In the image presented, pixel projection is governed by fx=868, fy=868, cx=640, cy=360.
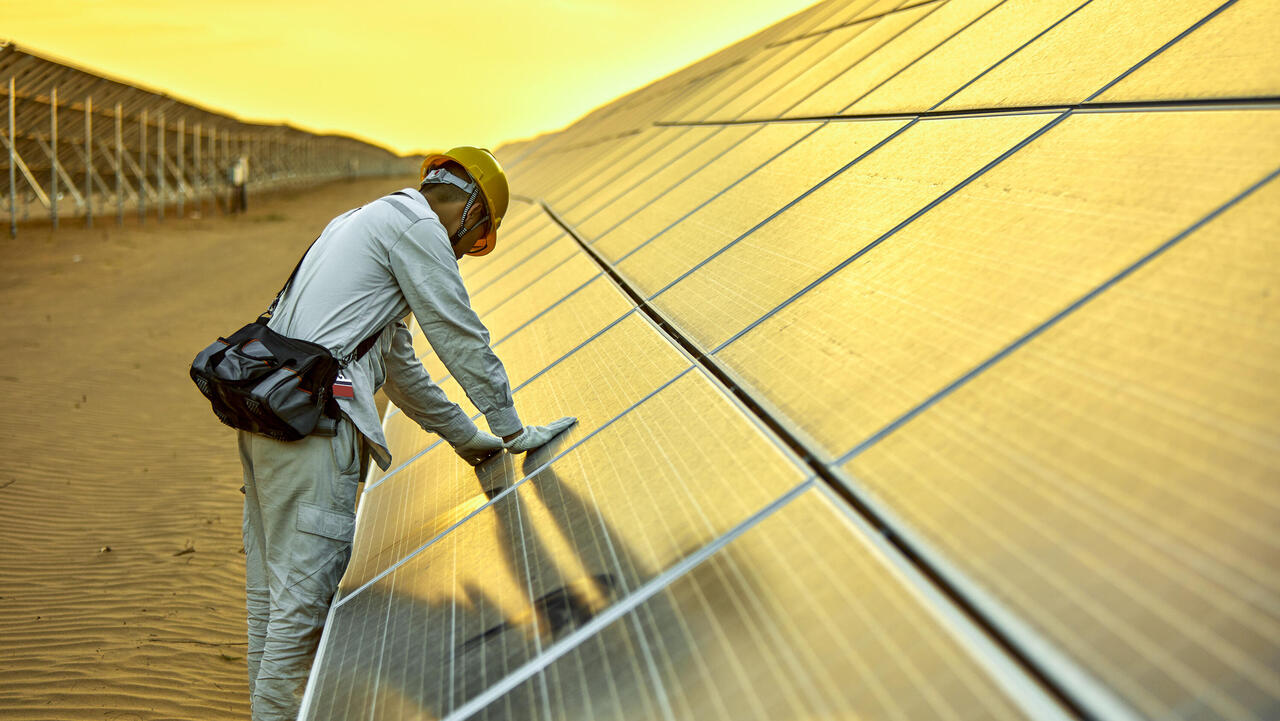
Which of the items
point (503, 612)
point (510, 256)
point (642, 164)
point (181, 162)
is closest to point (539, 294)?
point (510, 256)

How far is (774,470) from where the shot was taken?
7.00 ft

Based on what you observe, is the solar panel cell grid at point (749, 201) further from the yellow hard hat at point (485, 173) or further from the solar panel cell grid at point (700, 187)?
the yellow hard hat at point (485, 173)

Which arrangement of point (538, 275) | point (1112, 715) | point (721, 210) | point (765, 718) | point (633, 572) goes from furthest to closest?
point (538, 275), point (721, 210), point (633, 572), point (765, 718), point (1112, 715)

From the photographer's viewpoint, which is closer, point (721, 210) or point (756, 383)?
point (756, 383)

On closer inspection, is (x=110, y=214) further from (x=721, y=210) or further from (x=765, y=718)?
(x=765, y=718)

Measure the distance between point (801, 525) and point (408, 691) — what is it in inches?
43.3

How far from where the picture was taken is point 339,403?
3109 millimetres

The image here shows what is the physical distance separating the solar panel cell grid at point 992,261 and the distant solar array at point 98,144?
26775 millimetres

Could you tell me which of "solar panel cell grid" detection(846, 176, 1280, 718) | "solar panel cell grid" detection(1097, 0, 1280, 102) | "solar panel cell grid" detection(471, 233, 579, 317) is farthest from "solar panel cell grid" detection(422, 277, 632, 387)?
"solar panel cell grid" detection(846, 176, 1280, 718)

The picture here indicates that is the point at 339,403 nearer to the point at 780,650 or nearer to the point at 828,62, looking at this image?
the point at 780,650

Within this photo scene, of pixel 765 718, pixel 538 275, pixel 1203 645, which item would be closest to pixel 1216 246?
pixel 1203 645

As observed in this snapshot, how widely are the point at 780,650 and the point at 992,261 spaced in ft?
4.37

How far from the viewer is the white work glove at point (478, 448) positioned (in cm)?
349

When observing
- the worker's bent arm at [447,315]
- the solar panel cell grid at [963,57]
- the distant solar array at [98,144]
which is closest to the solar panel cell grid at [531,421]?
the worker's bent arm at [447,315]
